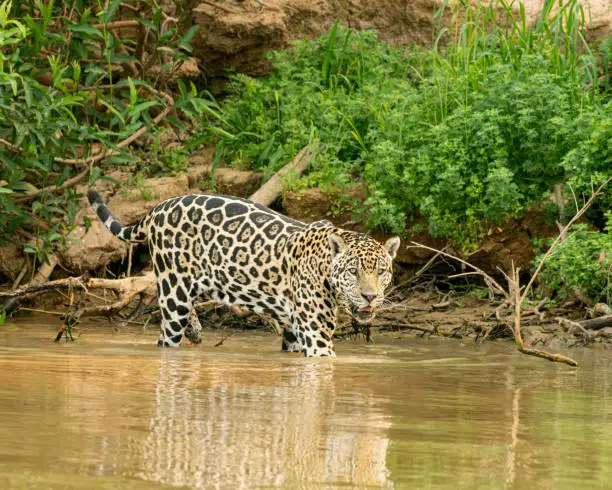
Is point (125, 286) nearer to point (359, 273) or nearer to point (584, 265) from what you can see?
point (359, 273)

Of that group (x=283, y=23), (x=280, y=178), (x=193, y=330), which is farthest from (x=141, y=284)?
(x=283, y=23)

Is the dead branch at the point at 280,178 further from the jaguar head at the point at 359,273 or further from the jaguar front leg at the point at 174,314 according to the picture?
the jaguar head at the point at 359,273

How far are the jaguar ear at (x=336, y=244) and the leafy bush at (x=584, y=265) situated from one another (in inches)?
82.1

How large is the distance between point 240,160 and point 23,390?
7027 millimetres

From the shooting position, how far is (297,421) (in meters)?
4.74

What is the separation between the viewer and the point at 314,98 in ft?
39.5

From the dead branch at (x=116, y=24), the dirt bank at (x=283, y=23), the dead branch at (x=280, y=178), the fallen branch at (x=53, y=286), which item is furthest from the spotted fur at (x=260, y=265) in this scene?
the dirt bank at (x=283, y=23)

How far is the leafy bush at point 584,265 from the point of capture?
29.9 ft

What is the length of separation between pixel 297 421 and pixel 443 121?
247 inches

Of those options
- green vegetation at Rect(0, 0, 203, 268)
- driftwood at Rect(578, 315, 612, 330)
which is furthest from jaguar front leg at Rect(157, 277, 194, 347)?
driftwood at Rect(578, 315, 612, 330)

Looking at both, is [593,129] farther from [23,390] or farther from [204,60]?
[23,390]

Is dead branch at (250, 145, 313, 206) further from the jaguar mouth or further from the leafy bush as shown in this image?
the jaguar mouth

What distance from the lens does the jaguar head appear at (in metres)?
7.80

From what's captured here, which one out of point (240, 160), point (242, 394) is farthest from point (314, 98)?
point (242, 394)
